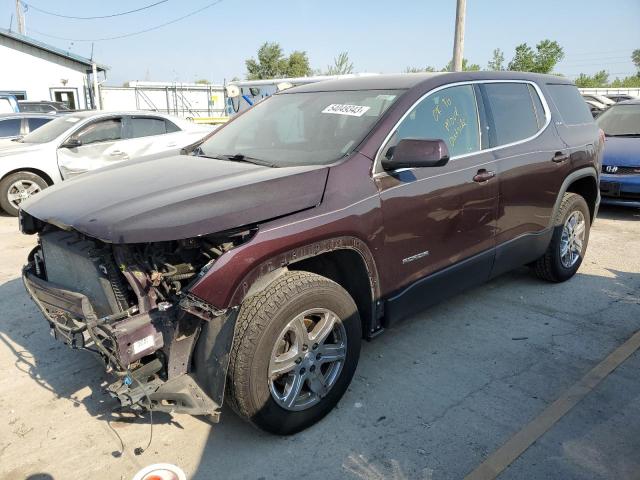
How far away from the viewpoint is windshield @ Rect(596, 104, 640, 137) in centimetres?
862

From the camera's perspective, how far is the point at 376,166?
3.06m

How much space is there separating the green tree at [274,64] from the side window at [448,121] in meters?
41.7

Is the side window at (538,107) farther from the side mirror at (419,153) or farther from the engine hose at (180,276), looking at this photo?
the engine hose at (180,276)

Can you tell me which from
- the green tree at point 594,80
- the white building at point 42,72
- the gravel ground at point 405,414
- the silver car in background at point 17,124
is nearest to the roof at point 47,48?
the white building at point 42,72

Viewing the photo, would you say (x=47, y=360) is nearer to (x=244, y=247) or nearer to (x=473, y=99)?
(x=244, y=247)

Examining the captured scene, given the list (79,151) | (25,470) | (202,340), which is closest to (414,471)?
(202,340)

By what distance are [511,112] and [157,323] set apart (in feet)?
10.5

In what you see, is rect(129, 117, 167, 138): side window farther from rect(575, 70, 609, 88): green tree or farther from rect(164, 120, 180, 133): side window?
rect(575, 70, 609, 88): green tree

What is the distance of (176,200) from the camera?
8.36 ft

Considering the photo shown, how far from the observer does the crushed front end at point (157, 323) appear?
2430 mm

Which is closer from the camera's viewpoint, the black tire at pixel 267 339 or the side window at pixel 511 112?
the black tire at pixel 267 339

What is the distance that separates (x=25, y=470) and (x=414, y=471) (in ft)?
6.47

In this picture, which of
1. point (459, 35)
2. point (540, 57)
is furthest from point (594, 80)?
point (459, 35)

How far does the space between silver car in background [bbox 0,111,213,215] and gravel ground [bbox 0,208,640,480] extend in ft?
15.1
